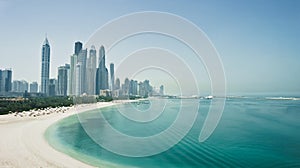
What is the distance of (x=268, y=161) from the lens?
12.7m

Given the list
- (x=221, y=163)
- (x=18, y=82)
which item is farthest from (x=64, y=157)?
(x=18, y=82)

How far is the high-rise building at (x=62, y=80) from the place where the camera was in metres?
113

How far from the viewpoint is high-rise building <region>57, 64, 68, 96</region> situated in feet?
370

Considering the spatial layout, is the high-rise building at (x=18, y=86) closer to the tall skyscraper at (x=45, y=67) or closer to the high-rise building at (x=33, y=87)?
the high-rise building at (x=33, y=87)

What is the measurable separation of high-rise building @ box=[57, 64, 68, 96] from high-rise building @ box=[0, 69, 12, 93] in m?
21.3

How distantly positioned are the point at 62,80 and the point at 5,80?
952 inches

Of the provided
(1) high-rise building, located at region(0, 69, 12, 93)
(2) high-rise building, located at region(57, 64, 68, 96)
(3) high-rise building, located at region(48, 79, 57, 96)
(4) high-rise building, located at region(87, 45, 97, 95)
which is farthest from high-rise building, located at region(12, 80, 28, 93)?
(4) high-rise building, located at region(87, 45, 97, 95)

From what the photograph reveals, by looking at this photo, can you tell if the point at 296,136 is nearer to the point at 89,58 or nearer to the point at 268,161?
the point at 268,161

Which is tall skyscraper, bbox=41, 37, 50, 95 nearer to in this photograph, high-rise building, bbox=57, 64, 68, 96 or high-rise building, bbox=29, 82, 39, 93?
high-rise building, bbox=57, 64, 68, 96

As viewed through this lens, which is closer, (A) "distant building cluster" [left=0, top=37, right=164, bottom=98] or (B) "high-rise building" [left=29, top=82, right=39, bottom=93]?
(A) "distant building cluster" [left=0, top=37, right=164, bottom=98]

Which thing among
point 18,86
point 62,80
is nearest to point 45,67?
point 62,80

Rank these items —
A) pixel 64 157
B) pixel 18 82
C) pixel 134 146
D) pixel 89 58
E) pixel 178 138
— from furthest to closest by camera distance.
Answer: pixel 18 82 → pixel 89 58 → pixel 178 138 → pixel 134 146 → pixel 64 157

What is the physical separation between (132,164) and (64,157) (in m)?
3.51

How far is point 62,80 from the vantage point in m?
114
